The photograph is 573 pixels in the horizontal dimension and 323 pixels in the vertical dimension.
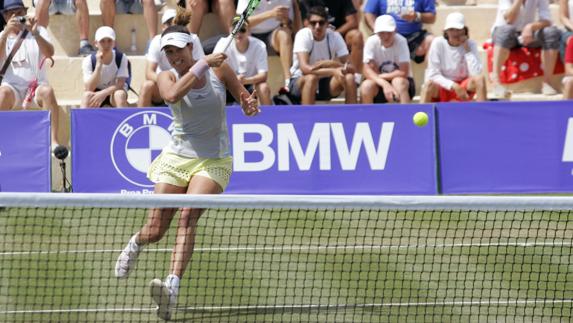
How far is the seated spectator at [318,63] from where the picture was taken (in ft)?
47.9

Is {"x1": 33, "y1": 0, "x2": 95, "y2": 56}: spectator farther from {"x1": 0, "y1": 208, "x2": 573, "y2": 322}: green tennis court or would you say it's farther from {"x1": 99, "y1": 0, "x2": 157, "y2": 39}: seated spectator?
{"x1": 0, "y1": 208, "x2": 573, "y2": 322}: green tennis court

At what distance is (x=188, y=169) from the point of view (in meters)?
8.18

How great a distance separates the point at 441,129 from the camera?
44.7 ft

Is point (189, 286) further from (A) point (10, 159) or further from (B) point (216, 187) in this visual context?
(A) point (10, 159)

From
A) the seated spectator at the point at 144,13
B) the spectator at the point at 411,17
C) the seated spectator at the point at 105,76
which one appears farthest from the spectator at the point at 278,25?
the seated spectator at the point at 105,76

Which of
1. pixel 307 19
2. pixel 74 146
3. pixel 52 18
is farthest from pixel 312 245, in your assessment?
pixel 52 18

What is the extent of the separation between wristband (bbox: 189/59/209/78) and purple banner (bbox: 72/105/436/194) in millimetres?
5666

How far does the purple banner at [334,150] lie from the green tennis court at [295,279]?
2.57 meters

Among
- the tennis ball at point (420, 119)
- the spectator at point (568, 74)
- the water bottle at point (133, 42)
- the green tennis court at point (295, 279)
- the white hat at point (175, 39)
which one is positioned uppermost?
the white hat at point (175, 39)

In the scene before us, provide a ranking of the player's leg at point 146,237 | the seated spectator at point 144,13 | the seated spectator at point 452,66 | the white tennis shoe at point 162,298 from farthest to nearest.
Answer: the seated spectator at point 144,13 < the seated spectator at point 452,66 < the player's leg at point 146,237 < the white tennis shoe at point 162,298

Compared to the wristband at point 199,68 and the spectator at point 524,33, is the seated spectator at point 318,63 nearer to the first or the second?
the spectator at point 524,33

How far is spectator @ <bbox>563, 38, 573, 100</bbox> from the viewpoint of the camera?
581 inches

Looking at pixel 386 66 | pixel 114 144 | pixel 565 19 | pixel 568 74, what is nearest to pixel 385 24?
pixel 386 66

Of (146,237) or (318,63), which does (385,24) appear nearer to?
(318,63)
